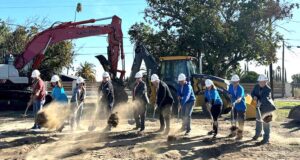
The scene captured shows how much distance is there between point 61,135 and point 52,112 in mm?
956

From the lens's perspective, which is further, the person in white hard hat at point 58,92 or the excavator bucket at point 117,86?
the excavator bucket at point 117,86

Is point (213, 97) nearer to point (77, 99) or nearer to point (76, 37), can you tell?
point (77, 99)

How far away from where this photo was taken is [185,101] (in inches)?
516

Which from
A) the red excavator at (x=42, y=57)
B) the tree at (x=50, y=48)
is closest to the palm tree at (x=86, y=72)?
the tree at (x=50, y=48)

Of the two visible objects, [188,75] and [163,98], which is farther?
[188,75]

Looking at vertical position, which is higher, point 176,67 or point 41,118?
point 176,67

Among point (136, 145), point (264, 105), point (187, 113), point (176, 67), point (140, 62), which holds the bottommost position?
point (136, 145)

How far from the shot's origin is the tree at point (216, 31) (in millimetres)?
26672

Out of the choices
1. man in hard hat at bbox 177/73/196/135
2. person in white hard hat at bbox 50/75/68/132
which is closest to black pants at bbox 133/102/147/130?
man in hard hat at bbox 177/73/196/135

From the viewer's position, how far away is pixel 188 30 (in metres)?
27.3

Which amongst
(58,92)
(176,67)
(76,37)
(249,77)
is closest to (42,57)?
(76,37)

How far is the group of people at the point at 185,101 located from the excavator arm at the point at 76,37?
20.7 ft

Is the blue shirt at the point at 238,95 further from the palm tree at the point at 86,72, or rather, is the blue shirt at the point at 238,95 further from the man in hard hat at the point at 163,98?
the palm tree at the point at 86,72

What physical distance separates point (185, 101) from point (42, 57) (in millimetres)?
9823
